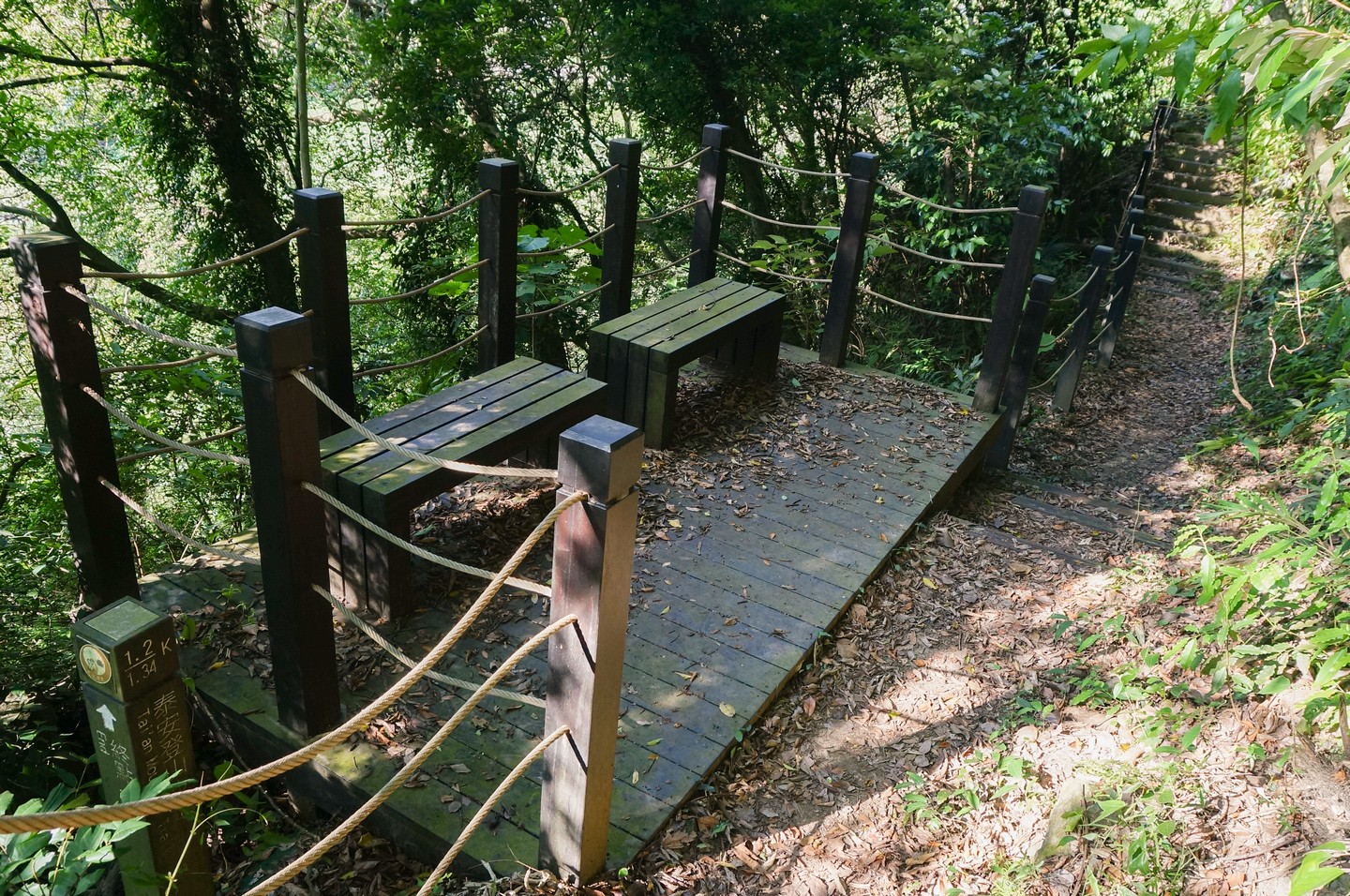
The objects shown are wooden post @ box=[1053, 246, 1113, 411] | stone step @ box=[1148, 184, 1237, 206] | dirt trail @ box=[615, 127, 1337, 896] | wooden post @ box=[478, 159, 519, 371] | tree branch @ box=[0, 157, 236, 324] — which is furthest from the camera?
stone step @ box=[1148, 184, 1237, 206]

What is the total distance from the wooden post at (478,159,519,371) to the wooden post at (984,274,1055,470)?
9.69 ft

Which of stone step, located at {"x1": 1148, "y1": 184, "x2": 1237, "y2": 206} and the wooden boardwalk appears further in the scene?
stone step, located at {"x1": 1148, "y1": 184, "x2": 1237, "y2": 206}

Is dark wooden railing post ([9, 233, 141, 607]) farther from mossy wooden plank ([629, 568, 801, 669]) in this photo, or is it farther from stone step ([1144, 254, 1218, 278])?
stone step ([1144, 254, 1218, 278])

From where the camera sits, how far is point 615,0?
8.16m

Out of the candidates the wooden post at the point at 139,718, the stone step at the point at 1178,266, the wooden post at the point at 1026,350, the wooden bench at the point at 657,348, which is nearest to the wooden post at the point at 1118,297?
the wooden post at the point at 1026,350

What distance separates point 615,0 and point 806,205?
8.55 ft

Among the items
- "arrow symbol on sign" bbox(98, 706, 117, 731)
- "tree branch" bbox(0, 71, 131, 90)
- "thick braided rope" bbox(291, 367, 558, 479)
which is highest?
"tree branch" bbox(0, 71, 131, 90)

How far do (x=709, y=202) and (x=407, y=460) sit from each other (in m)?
2.91

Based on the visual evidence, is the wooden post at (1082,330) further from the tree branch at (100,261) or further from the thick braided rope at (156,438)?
the tree branch at (100,261)

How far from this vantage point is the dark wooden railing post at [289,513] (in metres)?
2.17

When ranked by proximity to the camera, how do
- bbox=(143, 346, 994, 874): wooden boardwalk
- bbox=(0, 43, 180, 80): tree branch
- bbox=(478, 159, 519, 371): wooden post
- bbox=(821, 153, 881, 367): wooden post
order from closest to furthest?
bbox=(143, 346, 994, 874): wooden boardwalk
bbox=(478, 159, 519, 371): wooden post
bbox=(821, 153, 881, 367): wooden post
bbox=(0, 43, 180, 80): tree branch

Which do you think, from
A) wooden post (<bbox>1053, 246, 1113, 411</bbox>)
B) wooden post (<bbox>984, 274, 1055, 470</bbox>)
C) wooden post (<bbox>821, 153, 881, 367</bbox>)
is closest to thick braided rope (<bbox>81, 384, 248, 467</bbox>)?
wooden post (<bbox>821, 153, 881, 367</bbox>)

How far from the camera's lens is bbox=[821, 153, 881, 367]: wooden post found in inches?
203

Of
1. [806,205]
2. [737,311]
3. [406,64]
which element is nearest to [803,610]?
[737,311]
